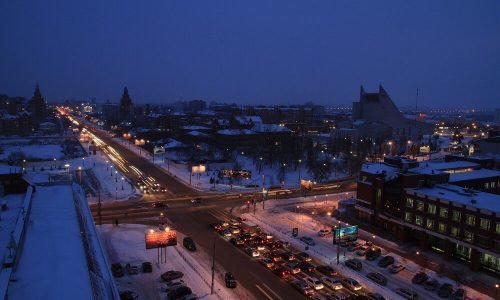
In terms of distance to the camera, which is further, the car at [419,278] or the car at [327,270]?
the car at [327,270]

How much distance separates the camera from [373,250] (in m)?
36.7

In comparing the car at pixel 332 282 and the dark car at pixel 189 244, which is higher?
the dark car at pixel 189 244

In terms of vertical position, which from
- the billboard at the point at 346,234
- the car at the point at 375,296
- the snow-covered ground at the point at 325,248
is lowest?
the snow-covered ground at the point at 325,248

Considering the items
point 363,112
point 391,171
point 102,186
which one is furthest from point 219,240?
point 363,112

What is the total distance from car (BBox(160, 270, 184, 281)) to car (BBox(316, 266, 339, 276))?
1074cm

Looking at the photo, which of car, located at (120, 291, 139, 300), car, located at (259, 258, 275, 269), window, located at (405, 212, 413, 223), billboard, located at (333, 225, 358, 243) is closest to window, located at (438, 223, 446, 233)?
window, located at (405, 212, 413, 223)

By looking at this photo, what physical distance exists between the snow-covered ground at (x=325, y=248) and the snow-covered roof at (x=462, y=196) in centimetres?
647

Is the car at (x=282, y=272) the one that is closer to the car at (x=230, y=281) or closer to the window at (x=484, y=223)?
the car at (x=230, y=281)

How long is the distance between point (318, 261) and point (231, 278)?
8.80 metres

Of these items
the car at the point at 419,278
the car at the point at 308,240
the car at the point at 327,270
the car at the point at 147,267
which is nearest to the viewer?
the car at the point at 419,278

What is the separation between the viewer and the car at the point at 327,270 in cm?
3231

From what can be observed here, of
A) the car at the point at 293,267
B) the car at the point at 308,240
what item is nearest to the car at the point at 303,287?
the car at the point at 293,267

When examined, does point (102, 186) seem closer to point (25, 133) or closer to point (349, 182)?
point (349, 182)

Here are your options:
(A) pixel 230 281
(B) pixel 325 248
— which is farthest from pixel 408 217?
(A) pixel 230 281
